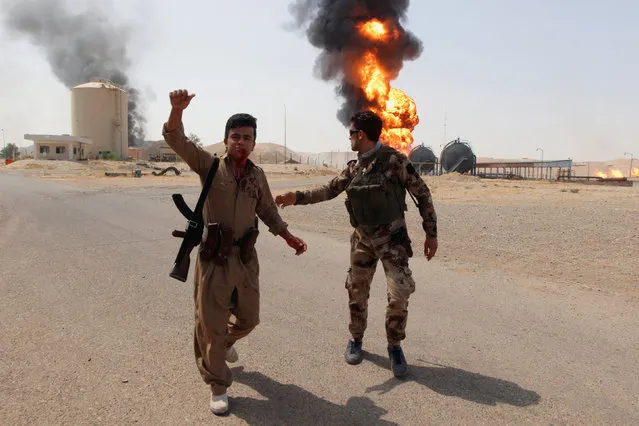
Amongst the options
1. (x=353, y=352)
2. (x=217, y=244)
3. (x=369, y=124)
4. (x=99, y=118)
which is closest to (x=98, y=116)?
(x=99, y=118)

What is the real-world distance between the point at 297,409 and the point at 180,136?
5.88 feet

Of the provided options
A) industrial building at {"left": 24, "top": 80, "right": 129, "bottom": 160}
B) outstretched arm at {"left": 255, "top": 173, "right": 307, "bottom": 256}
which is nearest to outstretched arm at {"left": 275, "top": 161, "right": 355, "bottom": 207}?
outstretched arm at {"left": 255, "top": 173, "right": 307, "bottom": 256}

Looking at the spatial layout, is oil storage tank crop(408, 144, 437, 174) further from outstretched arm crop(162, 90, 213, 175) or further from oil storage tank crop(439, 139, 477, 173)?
outstretched arm crop(162, 90, 213, 175)

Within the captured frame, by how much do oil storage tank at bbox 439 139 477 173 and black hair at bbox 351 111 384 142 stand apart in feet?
142

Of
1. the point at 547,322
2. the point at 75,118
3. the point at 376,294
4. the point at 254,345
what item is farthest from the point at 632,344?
the point at 75,118

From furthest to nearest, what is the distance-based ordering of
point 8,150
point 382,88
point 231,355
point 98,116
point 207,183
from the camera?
point 8,150
point 98,116
point 382,88
point 231,355
point 207,183

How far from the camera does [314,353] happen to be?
156 inches

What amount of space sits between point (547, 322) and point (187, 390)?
3.36 meters

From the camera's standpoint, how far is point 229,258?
316cm

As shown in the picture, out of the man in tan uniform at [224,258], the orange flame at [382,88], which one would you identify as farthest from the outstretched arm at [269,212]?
the orange flame at [382,88]

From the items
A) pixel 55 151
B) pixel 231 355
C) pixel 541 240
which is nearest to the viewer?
pixel 231 355

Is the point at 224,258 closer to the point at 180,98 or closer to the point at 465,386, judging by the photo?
the point at 180,98

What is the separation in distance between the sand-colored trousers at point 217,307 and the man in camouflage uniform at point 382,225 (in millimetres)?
962

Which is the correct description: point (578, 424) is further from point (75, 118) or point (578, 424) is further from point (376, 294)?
point (75, 118)
